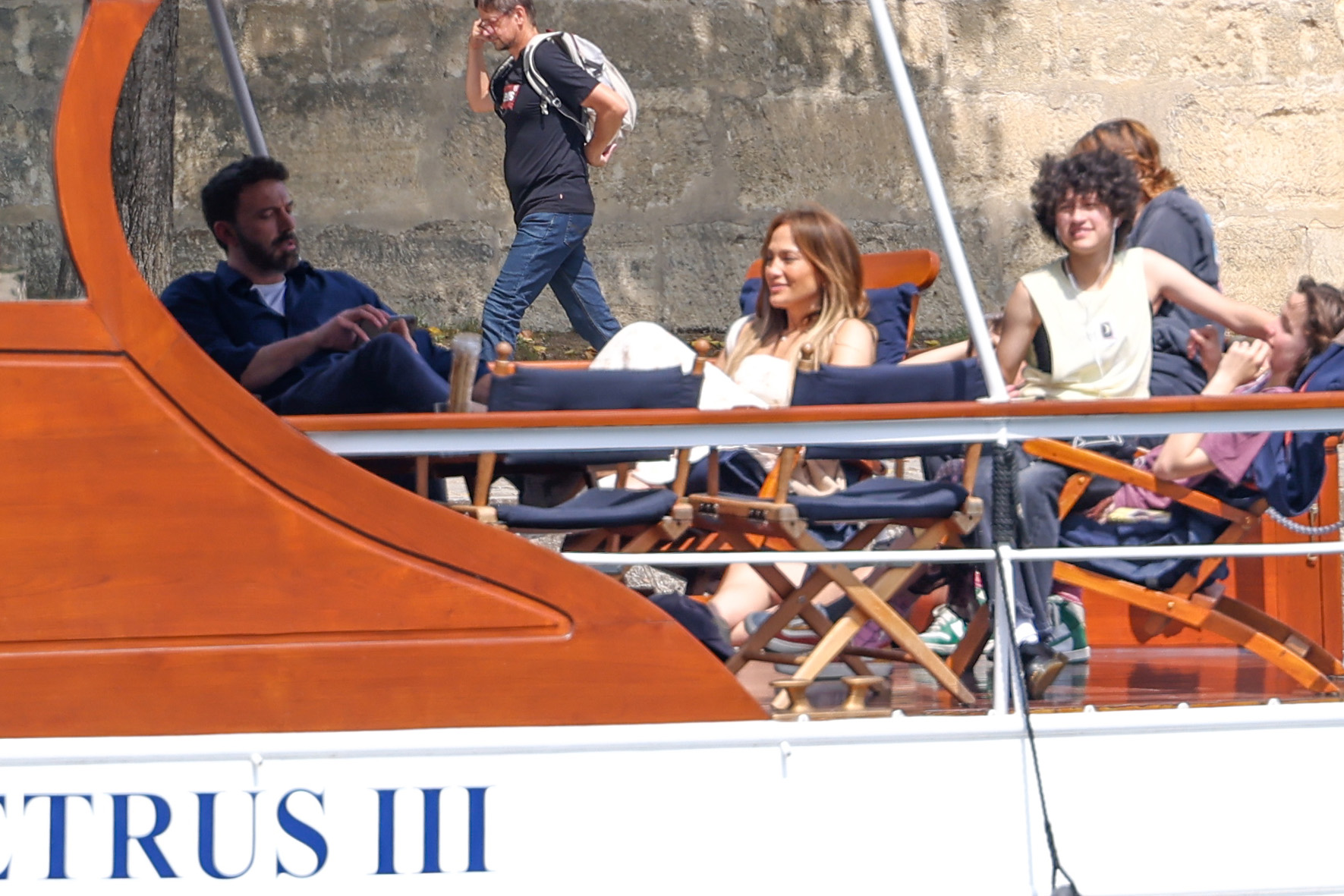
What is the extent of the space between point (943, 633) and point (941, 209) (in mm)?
1792

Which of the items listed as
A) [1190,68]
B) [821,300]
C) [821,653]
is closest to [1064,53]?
[1190,68]

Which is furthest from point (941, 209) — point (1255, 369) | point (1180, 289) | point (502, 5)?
point (502, 5)

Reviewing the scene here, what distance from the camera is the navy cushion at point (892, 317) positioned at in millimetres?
4582

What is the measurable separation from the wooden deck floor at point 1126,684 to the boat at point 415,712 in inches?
7.9

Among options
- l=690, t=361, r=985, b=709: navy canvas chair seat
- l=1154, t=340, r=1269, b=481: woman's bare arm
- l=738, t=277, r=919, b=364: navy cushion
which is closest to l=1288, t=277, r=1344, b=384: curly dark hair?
l=1154, t=340, r=1269, b=481: woman's bare arm

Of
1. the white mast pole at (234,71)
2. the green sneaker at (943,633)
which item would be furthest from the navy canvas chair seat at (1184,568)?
the white mast pole at (234,71)

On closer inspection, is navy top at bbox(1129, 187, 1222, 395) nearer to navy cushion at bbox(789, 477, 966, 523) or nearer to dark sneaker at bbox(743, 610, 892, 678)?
dark sneaker at bbox(743, 610, 892, 678)

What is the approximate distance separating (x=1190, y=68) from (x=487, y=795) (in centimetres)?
633

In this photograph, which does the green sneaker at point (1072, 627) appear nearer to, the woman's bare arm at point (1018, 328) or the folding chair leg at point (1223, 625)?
the folding chair leg at point (1223, 625)

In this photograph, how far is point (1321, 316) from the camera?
11.7 ft

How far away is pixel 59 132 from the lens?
8.34 feet

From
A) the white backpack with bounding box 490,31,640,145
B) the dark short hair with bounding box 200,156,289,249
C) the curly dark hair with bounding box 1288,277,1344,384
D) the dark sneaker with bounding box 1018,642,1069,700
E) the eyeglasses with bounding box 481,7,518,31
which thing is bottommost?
the dark sneaker with bounding box 1018,642,1069,700

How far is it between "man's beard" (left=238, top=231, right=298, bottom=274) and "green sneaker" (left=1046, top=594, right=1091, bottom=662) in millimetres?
2141

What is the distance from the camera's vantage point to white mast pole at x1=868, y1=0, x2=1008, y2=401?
2.77 m
